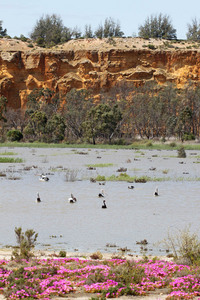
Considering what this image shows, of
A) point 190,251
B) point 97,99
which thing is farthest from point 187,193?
point 97,99

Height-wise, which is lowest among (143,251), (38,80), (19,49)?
(143,251)

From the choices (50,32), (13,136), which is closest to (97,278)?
(13,136)

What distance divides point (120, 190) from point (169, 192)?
227cm

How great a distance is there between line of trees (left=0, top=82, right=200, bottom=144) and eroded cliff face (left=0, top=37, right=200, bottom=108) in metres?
6.73

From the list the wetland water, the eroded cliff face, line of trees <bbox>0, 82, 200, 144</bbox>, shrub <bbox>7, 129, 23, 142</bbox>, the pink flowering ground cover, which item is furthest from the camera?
the eroded cliff face

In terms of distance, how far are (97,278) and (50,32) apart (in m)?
120

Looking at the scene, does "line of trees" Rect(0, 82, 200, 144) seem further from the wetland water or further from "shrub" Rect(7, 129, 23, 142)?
the wetland water

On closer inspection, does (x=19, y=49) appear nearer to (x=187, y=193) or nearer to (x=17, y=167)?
(x=17, y=167)

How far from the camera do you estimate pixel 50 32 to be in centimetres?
12462

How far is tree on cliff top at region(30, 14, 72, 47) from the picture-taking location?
119875mm

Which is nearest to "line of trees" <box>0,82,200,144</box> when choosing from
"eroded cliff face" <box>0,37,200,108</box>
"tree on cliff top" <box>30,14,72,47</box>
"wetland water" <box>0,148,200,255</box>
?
"eroded cliff face" <box>0,37,200,108</box>

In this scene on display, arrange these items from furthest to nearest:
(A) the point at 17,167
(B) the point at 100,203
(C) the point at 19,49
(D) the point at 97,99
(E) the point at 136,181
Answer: (C) the point at 19,49, (D) the point at 97,99, (A) the point at 17,167, (E) the point at 136,181, (B) the point at 100,203

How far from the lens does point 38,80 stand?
352ft

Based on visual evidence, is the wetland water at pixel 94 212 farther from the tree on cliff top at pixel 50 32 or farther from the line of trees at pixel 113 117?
the tree on cliff top at pixel 50 32
